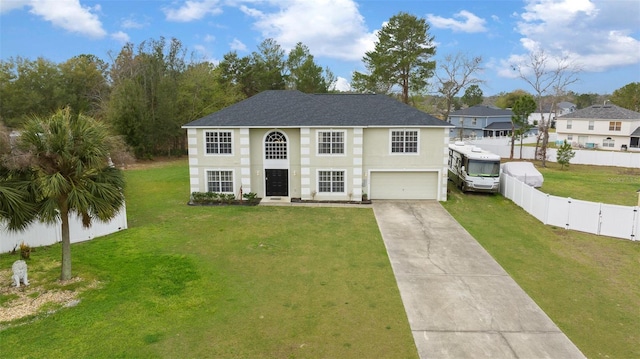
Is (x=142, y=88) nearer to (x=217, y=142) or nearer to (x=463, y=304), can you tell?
(x=217, y=142)

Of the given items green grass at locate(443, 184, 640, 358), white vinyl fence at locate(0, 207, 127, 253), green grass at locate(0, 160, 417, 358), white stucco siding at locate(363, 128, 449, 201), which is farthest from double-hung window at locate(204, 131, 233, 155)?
green grass at locate(443, 184, 640, 358)

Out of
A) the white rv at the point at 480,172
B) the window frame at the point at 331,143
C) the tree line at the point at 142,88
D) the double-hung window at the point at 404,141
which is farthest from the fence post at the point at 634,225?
the tree line at the point at 142,88

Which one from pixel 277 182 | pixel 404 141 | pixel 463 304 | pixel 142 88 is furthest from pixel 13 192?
pixel 142 88

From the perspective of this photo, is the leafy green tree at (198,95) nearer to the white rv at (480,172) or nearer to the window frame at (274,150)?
the window frame at (274,150)

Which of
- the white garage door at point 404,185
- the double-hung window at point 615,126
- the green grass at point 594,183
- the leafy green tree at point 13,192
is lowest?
the green grass at point 594,183

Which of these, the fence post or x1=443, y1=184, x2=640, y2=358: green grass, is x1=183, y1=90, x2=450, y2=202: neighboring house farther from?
the fence post

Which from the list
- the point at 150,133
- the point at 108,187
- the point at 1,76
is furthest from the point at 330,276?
the point at 1,76
